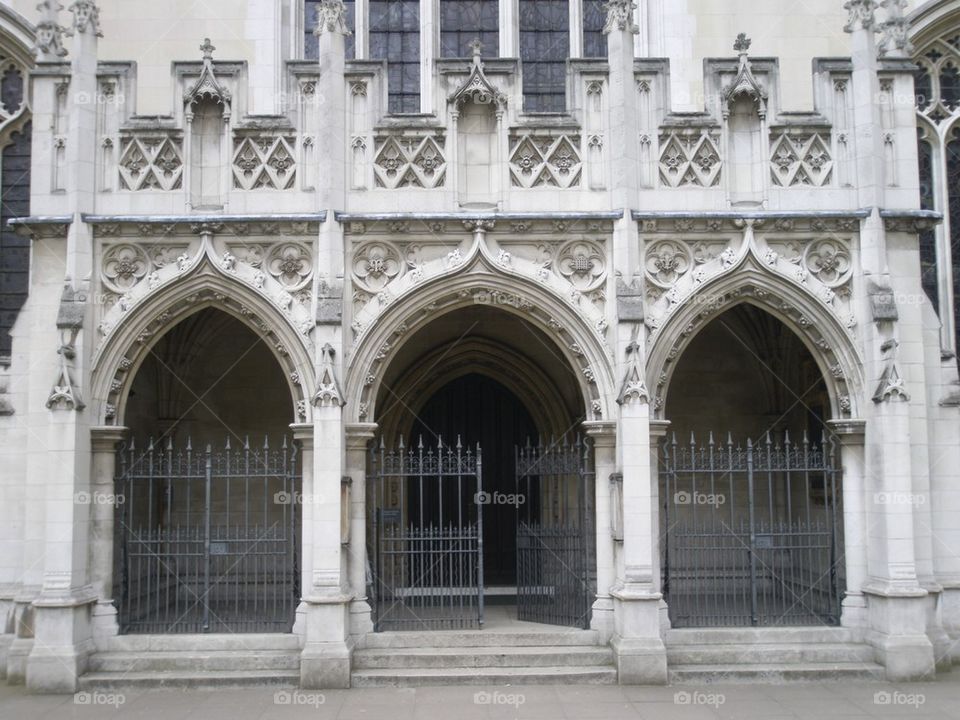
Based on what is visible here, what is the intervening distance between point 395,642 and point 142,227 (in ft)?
18.9

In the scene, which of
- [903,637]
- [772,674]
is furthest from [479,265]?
[903,637]

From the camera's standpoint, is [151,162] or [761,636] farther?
[151,162]

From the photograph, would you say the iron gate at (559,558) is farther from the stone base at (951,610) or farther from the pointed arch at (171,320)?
the stone base at (951,610)

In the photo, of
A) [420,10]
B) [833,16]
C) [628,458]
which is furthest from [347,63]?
[833,16]

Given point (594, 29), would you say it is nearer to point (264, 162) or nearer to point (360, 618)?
point (264, 162)

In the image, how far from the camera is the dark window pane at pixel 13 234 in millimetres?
14430

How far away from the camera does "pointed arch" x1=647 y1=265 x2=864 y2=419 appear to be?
1120 centimetres

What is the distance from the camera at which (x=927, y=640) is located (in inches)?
413

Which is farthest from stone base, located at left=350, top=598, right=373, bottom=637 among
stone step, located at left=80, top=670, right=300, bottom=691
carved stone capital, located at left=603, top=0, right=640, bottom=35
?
carved stone capital, located at left=603, top=0, right=640, bottom=35

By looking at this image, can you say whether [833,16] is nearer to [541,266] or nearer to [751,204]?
[751,204]

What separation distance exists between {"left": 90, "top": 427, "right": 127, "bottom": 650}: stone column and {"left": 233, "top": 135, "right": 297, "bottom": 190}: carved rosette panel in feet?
11.0

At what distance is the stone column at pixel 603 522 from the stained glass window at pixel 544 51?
5.99m

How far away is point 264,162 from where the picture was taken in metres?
11.4

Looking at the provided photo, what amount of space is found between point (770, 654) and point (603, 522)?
240 cm
